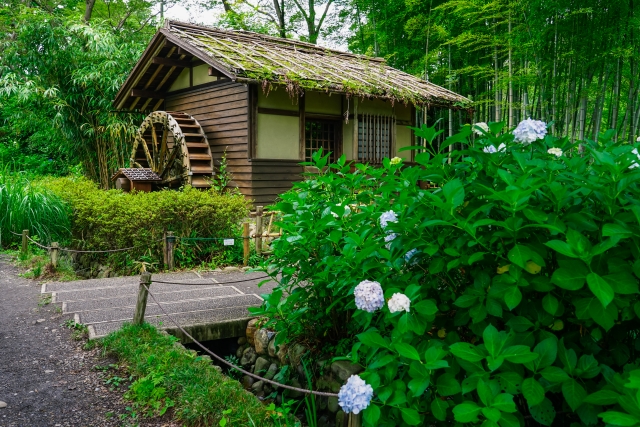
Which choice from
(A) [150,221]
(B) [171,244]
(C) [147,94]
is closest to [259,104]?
(C) [147,94]

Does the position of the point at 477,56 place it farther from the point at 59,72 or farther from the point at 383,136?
the point at 59,72

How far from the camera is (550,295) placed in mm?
1897

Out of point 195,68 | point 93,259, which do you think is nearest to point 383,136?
point 195,68

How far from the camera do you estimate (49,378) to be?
3.89 metres

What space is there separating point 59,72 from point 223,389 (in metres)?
14.3

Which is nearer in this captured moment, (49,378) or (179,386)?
Result: (179,386)

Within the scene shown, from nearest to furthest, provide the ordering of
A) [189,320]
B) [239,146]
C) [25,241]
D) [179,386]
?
1. [179,386]
2. [189,320]
3. [25,241]
4. [239,146]

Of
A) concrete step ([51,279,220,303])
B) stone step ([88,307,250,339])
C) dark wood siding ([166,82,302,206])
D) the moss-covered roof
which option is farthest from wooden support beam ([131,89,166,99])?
stone step ([88,307,250,339])

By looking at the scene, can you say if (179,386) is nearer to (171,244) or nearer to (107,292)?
(107,292)

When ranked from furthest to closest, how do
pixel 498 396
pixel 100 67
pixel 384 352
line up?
pixel 100 67 → pixel 384 352 → pixel 498 396

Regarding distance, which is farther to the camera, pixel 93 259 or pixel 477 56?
pixel 477 56

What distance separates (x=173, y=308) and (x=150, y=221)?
234cm

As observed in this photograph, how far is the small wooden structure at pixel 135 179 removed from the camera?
40.4ft

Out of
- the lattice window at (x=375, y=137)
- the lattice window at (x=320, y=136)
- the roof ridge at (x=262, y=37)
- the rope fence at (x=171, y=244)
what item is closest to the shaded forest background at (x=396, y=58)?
the roof ridge at (x=262, y=37)
